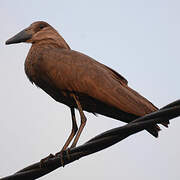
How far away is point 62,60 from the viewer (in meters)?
5.76

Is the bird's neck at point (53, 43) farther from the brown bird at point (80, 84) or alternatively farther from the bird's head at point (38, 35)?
the brown bird at point (80, 84)

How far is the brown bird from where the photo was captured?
200 inches

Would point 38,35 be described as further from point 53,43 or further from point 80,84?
point 80,84

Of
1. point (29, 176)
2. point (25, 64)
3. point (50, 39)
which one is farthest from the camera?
point (50, 39)

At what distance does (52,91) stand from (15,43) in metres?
1.30

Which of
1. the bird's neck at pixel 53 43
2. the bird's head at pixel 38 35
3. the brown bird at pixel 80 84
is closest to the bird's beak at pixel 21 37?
the bird's head at pixel 38 35

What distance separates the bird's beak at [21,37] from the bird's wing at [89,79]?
2.69ft

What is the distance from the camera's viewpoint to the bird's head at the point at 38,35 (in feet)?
21.6

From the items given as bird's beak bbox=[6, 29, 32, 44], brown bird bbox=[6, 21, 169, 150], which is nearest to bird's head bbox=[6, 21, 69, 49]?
bird's beak bbox=[6, 29, 32, 44]

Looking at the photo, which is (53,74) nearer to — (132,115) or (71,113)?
(71,113)

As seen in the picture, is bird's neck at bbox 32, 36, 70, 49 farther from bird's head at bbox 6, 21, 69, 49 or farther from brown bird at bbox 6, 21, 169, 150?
brown bird at bbox 6, 21, 169, 150

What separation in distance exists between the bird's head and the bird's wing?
586 mm

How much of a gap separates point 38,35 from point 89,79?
1.47 meters

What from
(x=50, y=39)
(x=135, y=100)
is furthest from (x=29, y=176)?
(x=50, y=39)
